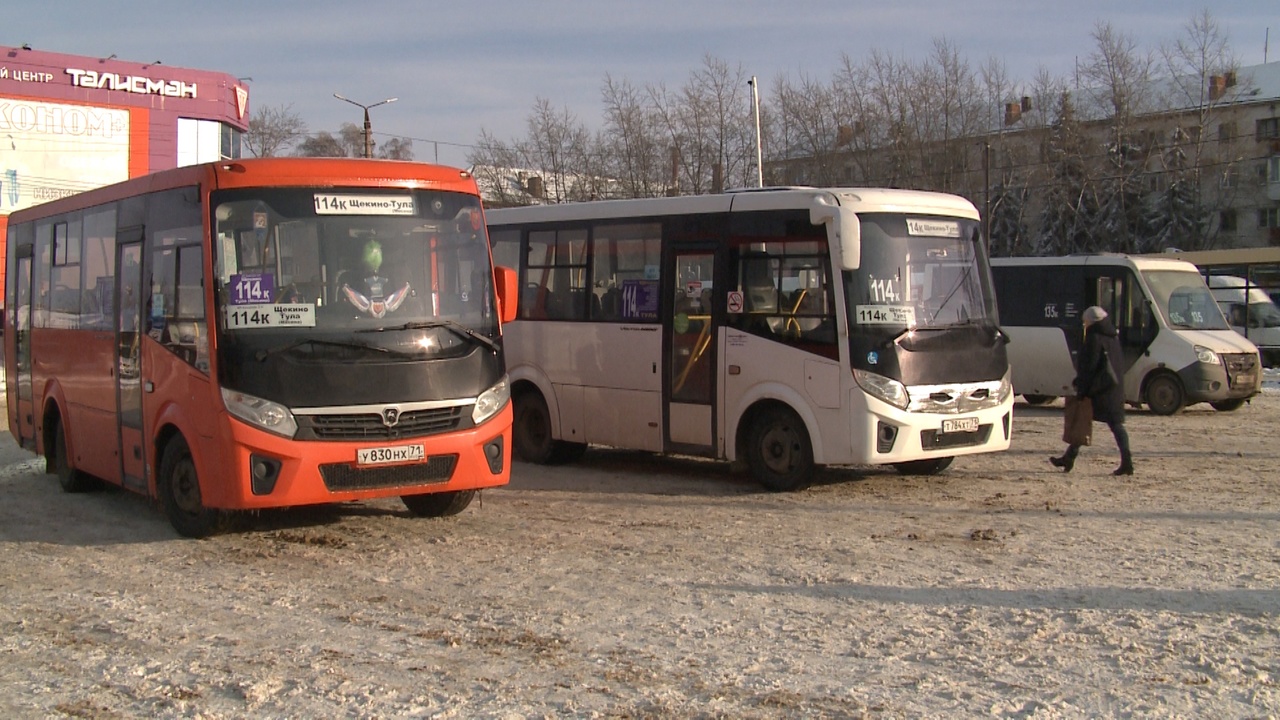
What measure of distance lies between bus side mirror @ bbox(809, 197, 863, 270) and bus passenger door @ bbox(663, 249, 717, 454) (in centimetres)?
144

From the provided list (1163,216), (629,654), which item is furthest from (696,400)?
(1163,216)

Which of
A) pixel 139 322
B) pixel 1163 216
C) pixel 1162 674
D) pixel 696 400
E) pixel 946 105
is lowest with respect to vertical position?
pixel 1162 674

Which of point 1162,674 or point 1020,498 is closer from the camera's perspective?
point 1162,674

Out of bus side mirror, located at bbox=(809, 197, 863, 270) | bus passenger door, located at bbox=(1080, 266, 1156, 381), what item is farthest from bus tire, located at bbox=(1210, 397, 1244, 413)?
bus side mirror, located at bbox=(809, 197, 863, 270)

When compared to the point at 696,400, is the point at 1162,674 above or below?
below

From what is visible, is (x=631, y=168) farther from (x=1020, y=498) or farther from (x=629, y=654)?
(x=629, y=654)

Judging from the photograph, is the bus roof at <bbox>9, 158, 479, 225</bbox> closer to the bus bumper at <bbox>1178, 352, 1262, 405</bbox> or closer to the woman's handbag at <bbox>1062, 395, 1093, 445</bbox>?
the woman's handbag at <bbox>1062, 395, 1093, 445</bbox>

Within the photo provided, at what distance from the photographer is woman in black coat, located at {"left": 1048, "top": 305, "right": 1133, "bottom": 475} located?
12.8 m

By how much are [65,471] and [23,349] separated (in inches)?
76.6

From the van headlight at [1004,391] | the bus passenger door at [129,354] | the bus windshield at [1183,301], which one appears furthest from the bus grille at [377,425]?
the bus windshield at [1183,301]

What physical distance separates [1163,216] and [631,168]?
97.8ft

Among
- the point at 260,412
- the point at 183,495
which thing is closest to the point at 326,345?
the point at 260,412

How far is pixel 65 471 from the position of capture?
12664 mm

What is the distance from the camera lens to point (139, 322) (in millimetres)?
10289
